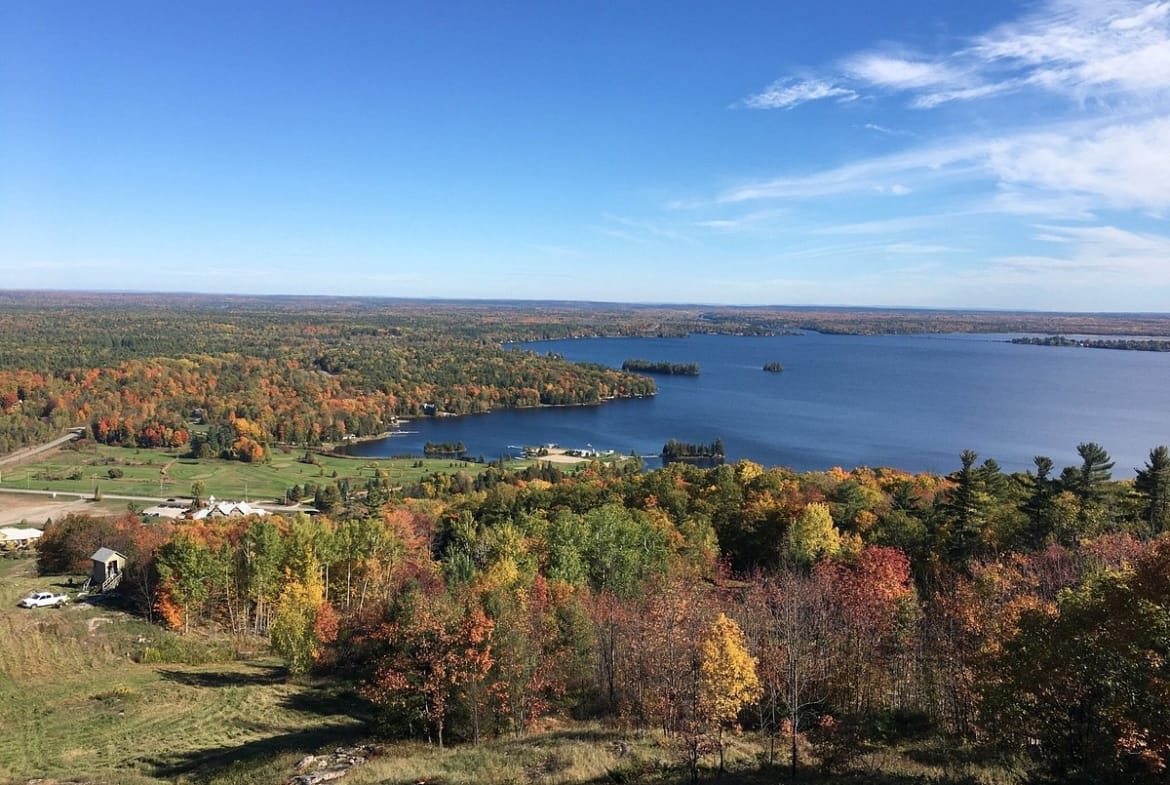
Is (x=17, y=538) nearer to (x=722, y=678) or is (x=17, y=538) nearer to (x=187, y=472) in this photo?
(x=187, y=472)

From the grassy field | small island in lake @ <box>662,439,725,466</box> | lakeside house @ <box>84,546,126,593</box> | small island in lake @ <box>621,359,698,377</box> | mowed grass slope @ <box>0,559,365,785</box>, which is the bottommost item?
the grassy field

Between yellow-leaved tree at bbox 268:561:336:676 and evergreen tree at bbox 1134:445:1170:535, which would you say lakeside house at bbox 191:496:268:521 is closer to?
yellow-leaved tree at bbox 268:561:336:676

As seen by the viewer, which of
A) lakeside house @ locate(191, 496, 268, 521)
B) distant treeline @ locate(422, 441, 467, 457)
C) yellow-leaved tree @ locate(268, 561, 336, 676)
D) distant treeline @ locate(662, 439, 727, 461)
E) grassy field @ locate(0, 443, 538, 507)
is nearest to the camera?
yellow-leaved tree @ locate(268, 561, 336, 676)

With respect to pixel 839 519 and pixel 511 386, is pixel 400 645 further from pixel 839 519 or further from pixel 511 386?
pixel 511 386

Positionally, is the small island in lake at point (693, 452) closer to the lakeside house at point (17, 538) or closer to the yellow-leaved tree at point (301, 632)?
the lakeside house at point (17, 538)

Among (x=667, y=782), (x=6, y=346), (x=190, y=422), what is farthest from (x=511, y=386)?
(x=667, y=782)

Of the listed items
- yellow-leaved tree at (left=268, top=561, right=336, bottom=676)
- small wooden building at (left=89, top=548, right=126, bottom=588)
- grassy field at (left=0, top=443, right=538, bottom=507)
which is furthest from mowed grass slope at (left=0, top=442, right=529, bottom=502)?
yellow-leaved tree at (left=268, top=561, right=336, bottom=676)

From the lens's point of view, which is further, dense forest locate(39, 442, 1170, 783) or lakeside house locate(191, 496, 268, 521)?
lakeside house locate(191, 496, 268, 521)
